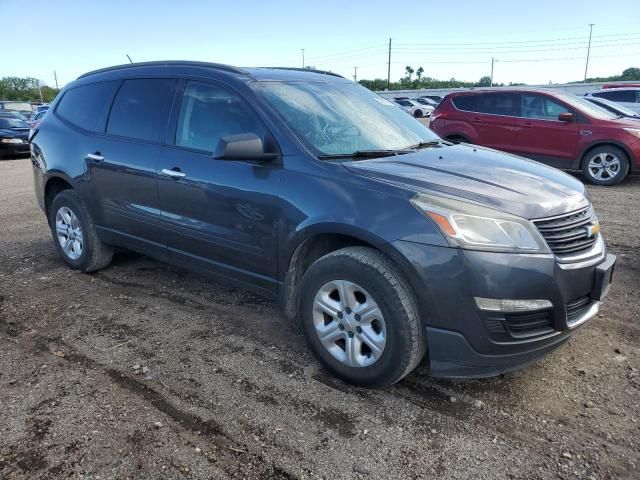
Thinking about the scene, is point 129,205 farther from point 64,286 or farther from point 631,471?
point 631,471

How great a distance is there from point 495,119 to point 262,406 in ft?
29.0

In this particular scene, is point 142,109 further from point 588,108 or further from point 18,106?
point 18,106

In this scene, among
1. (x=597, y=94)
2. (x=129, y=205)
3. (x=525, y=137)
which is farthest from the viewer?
(x=597, y=94)

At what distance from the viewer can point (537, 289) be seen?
2.58 meters

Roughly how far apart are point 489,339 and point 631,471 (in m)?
0.81

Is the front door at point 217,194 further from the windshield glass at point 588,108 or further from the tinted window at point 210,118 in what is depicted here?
the windshield glass at point 588,108

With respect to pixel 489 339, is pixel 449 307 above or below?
above

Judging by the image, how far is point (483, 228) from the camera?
2596mm

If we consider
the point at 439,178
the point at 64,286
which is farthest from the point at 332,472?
the point at 64,286

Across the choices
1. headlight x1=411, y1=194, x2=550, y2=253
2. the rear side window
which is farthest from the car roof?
the rear side window

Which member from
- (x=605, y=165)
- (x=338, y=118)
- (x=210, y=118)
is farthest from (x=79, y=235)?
Result: (x=605, y=165)

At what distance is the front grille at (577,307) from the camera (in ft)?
8.95

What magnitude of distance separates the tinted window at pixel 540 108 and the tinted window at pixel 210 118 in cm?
780

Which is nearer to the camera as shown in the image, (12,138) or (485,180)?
(485,180)
